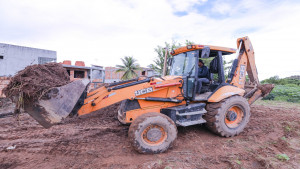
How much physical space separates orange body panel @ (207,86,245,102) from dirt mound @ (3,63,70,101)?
370 cm

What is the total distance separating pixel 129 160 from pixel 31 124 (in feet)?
15.0

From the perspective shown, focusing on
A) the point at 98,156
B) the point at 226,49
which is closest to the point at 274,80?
the point at 226,49

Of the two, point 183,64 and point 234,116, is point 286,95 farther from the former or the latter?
point 183,64

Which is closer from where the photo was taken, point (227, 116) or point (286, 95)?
point (227, 116)

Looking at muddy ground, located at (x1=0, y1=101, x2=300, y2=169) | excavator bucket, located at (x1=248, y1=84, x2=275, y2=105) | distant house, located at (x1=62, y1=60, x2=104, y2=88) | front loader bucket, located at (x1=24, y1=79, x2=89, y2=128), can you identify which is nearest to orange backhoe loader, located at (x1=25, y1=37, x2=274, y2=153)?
front loader bucket, located at (x1=24, y1=79, x2=89, y2=128)

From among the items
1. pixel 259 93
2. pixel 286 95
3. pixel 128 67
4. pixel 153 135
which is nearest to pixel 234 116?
pixel 259 93

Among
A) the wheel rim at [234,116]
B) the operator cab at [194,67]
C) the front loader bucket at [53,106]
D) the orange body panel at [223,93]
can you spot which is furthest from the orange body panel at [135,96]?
the wheel rim at [234,116]

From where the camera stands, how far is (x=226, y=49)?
5.04 meters

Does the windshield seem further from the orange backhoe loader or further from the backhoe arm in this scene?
the backhoe arm

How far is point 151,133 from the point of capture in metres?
3.78

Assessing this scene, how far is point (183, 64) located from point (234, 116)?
2040 mm

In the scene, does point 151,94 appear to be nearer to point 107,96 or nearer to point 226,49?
point 107,96

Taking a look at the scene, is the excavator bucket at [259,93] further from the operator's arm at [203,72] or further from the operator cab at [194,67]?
the operator's arm at [203,72]

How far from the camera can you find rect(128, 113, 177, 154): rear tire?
363 centimetres
